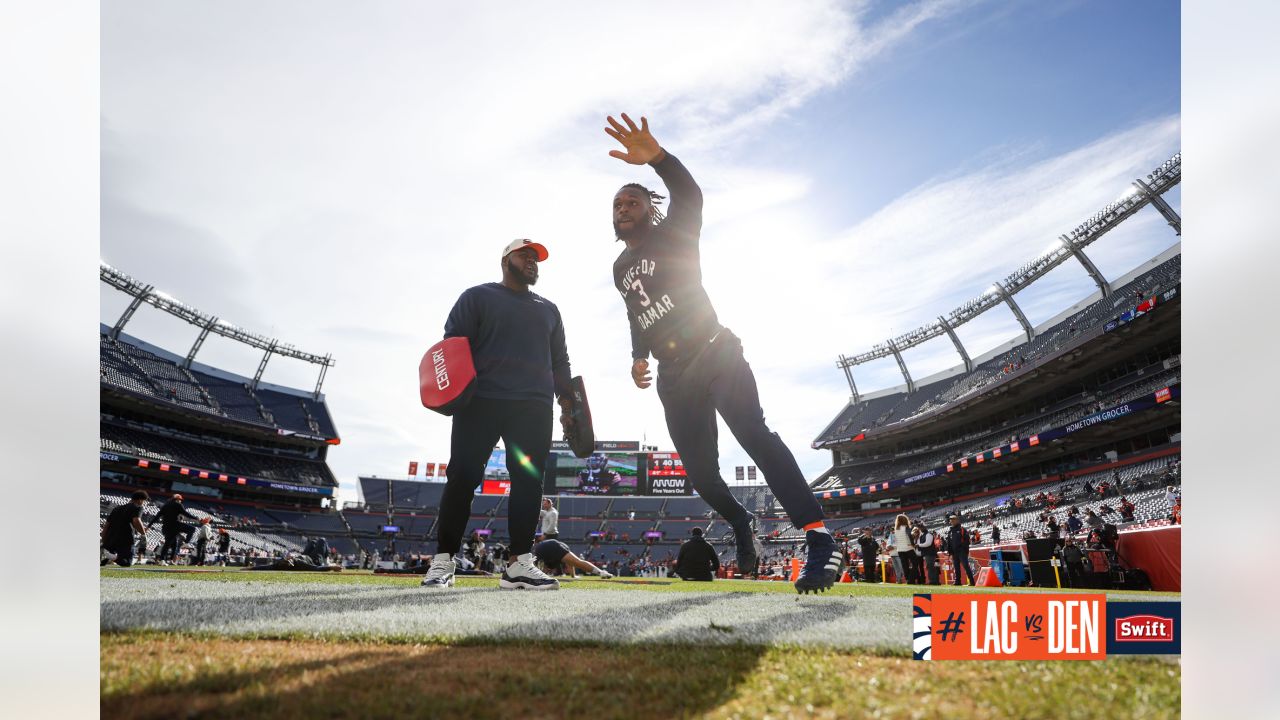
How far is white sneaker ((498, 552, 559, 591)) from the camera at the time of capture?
3961 millimetres

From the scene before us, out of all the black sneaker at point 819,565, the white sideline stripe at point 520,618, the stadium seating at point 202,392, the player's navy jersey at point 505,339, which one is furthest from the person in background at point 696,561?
the stadium seating at point 202,392

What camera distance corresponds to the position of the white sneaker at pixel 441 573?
4031mm

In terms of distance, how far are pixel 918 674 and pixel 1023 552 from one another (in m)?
10.2

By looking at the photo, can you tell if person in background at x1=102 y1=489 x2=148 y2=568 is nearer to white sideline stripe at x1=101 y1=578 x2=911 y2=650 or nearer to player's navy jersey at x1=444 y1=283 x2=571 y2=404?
player's navy jersey at x1=444 y1=283 x2=571 y2=404

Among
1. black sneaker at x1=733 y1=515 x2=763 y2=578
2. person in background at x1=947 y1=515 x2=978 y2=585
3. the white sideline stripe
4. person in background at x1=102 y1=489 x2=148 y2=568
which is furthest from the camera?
person in background at x1=947 y1=515 x2=978 y2=585

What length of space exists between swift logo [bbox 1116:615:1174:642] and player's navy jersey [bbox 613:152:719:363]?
7.60ft

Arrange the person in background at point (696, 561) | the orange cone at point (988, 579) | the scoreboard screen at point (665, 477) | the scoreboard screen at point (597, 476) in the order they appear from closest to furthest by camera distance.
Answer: the person in background at point (696, 561) < the orange cone at point (988, 579) < the scoreboard screen at point (665, 477) < the scoreboard screen at point (597, 476)

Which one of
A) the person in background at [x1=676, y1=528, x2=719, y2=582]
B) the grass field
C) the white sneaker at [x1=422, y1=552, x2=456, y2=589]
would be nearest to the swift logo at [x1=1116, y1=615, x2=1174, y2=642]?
the grass field

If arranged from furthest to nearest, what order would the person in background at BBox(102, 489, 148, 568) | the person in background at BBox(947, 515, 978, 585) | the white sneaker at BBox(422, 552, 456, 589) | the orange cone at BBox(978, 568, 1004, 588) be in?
the person in background at BBox(947, 515, 978, 585) < the orange cone at BBox(978, 568, 1004, 588) < the person in background at BBox(102, 489, 148, 568) < the white sneaker at BBox(422, 552, 456, 589)

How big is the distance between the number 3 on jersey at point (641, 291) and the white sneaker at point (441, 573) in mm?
1984

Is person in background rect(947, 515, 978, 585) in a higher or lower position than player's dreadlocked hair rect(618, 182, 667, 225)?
lower

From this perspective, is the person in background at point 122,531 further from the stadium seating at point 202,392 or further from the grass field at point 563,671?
the stadium seating at point 202,392
